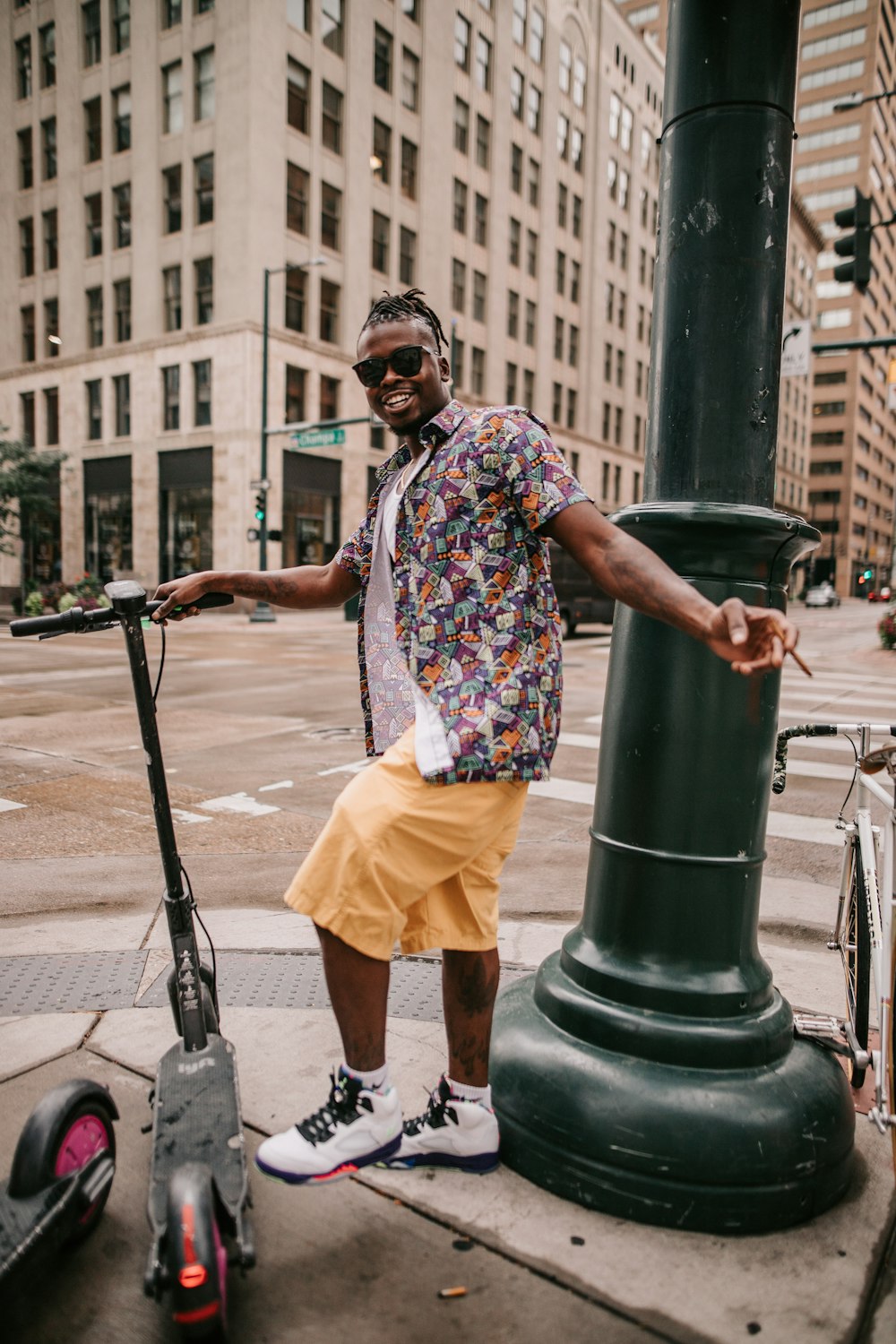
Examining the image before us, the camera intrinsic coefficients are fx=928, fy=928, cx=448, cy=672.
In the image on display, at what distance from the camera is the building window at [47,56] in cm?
3609

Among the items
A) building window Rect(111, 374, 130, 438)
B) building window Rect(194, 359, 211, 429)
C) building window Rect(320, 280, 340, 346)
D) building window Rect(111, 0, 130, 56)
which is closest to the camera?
building window Rect(194, 359, 211, 429)

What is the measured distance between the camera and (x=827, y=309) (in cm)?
10162

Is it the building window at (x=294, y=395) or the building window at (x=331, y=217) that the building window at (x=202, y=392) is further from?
the building window at (x=331, y=217)

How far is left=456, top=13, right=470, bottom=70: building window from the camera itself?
3838 centimetres

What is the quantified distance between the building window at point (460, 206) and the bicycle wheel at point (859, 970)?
137ft

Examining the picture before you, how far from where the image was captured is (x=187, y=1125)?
1939 mm

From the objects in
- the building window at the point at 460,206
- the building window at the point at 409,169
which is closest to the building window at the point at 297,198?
the building window at the point at 409,169

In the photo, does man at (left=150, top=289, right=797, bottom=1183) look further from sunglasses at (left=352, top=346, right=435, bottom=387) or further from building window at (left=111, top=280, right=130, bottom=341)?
building window at (left=111, top=280, right=130, bottom=341)

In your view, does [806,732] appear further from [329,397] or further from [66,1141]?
[329,397]

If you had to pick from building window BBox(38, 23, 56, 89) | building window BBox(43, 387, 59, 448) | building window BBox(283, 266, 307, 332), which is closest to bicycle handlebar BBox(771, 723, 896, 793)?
building window BBox(283, 266, 307, 332)

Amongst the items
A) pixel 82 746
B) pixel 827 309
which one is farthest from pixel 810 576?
pixel 82 746

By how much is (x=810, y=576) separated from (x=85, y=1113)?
10425 cm

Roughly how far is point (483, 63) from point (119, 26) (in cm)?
1523

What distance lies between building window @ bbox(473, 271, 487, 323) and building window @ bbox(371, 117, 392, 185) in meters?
6.37
